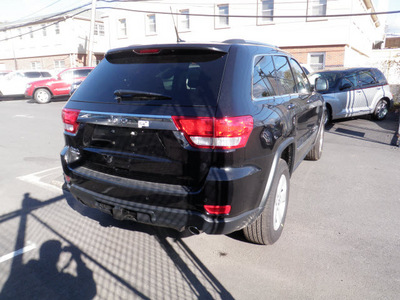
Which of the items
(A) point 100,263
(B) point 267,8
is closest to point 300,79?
(A) point 100,263

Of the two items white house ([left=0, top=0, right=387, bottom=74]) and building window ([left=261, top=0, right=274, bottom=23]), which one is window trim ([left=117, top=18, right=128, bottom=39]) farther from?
building window ([left=261, top=0, right=274, bottom=23])

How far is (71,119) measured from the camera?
2.97 m

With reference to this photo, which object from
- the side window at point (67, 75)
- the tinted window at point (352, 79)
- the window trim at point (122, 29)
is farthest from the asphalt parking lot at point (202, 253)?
the window trim at point (122, 29)

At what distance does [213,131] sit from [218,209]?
0.58 metres

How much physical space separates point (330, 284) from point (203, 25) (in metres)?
21.1

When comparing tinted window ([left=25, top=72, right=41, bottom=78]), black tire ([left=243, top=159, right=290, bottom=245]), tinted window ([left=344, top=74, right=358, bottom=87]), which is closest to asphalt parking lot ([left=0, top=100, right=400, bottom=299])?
black tire ([left=243, top=159, right=290, bottom=245])

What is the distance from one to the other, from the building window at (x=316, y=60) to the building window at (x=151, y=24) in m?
11.5

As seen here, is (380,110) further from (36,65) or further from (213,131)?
(36,65)

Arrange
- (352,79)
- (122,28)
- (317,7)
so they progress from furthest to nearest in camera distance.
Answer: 1. (122,28)
2. (317,7)
3. (352,79)

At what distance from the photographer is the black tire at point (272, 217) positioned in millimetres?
2881

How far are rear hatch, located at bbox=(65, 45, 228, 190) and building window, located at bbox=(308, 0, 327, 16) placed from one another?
1797 centimetres

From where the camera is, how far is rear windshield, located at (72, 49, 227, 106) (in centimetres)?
248

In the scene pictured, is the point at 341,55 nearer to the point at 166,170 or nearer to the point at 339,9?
the point at 339,9

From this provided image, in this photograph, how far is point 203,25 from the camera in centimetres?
2141
